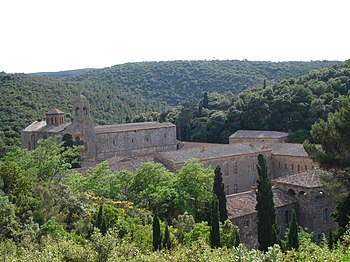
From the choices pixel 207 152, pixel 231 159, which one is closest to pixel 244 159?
pixel 231 159

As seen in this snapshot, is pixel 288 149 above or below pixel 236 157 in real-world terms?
above

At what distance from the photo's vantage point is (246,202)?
32250mm

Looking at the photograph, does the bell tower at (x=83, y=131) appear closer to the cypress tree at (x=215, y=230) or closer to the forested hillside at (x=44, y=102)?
the forested hillside at (x=44, y=102)

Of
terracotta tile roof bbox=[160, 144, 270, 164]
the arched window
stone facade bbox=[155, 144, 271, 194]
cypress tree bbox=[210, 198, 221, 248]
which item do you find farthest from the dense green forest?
cypress tree bbox=[210, 198, 221, 248]

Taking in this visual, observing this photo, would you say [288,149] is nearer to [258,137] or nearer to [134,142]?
[258,137]

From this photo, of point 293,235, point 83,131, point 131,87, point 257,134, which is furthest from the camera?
point 131,87

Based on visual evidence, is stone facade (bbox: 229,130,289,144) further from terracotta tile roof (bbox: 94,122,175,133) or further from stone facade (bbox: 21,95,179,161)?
terracotta tile roof (bbox: 94,122,175,133)

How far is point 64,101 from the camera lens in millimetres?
71375

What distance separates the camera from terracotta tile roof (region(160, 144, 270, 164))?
1655 inches

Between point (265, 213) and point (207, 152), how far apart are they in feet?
59.5

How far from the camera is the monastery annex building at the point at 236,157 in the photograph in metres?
33.4

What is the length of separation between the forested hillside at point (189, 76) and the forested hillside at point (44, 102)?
18.5 m

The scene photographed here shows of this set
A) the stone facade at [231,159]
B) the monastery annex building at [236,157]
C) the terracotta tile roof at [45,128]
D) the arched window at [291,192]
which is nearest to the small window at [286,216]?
the monastery annex building at [236,157]

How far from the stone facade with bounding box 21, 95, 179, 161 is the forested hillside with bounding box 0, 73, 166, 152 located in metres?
5.95
